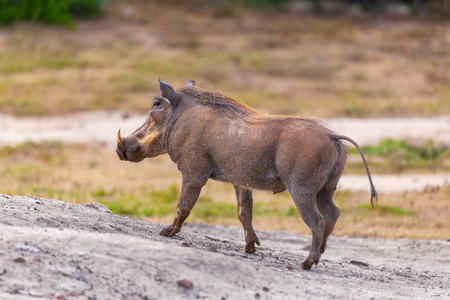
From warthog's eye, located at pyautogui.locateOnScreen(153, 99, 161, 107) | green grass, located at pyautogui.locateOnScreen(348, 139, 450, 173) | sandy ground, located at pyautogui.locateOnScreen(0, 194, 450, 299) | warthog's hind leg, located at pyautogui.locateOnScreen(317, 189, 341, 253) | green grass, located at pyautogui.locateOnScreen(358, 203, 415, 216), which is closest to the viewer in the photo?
sandy ground, located at pyautogui.locateOnScreen(0, 194, 450, 299)

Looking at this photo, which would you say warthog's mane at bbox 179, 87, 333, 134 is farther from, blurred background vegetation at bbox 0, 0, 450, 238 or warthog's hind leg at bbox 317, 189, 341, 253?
blurred background vegetation at bbox 0, 0, 450, 238

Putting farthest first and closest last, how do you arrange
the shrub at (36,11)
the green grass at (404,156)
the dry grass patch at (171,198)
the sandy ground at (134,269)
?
1. the shrub at (36,11)
2. the green grass at (404,156)
3. the dry grass patch at (171,198)
4. the sandy ground at (134,269)

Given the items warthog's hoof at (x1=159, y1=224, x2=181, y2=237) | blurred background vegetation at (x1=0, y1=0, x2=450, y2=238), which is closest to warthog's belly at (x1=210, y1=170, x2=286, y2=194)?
warthog's hoof at (x1=159, y1=224, x2=181, y2=237)

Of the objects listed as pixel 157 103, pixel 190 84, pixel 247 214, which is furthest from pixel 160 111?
pixel 247 214

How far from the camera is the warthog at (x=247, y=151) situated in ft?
19.1

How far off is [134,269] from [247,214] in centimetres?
211

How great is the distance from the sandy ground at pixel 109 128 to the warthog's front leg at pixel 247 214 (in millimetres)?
8838

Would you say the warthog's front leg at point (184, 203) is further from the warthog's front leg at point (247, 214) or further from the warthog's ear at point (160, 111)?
the warthog's ear at point (160, 111)

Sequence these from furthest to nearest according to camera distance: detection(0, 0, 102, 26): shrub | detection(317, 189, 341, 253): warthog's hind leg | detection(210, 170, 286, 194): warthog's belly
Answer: detection(0, 0, 102, 26): shrub
detection(317, 189, 341, 253): warthog's hind leg
detection(210, 170, 286, 194): warthog's belly

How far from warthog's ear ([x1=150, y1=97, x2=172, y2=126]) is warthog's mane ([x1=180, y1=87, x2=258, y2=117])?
20 cm

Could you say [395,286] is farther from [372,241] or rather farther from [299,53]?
[299,53]

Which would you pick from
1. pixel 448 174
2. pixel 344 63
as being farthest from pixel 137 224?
pixel 344 63

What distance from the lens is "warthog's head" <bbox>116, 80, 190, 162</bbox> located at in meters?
6.82

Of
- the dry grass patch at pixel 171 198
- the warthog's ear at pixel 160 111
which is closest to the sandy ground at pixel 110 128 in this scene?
the dry grass patch at pixel 171 198
